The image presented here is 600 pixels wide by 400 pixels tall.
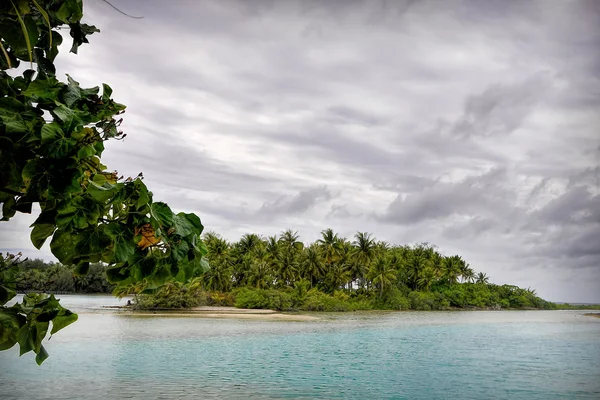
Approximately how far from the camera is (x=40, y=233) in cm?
189

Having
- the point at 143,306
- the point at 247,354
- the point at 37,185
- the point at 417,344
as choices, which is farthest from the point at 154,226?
the point at 143,306

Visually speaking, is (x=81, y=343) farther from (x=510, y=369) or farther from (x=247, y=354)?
(x=510, y=369)

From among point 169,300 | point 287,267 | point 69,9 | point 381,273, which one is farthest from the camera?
point 381,273

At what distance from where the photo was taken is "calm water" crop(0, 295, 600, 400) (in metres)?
15.6

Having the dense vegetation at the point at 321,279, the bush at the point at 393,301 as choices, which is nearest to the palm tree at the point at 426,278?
the dense vegetation at the point at 321,279

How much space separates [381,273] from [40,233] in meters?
72.8

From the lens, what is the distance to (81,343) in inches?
1058

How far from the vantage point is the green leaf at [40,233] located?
187cm

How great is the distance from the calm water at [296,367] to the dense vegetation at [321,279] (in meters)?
30.5

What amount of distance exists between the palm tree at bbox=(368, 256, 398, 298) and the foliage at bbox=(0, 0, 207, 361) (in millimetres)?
72456

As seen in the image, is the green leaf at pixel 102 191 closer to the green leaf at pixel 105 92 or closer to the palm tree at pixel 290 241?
the green leaf at pixel 105 92

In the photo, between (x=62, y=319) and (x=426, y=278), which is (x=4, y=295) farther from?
(x=426, y=278)

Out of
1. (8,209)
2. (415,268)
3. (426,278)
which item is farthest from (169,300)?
(8,209)

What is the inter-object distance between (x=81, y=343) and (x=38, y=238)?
28.4 m
